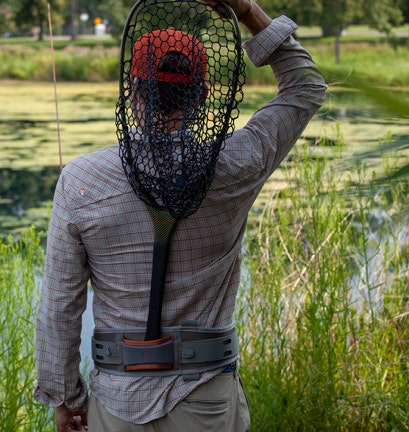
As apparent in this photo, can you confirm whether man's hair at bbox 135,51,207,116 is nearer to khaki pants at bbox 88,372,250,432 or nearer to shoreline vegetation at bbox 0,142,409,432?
khaki pants at bbox 88,372,250,432

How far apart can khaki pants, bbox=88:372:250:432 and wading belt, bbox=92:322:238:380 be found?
1.7 inches

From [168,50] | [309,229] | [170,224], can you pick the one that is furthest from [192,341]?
[309,229]

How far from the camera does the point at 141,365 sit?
146cm

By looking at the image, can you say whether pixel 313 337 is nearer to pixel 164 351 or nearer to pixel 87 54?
pixel 164 351

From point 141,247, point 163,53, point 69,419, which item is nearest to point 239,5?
point 163,53

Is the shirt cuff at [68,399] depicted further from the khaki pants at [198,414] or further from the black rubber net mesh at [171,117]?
the black rubber net mesh at [171,117]

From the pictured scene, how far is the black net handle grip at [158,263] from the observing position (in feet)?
4.72

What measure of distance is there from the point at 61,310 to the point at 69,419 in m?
0.26

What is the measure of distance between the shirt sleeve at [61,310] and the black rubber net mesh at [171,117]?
153 millimetres

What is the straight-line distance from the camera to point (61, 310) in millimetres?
1506

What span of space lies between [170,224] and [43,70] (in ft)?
47.4

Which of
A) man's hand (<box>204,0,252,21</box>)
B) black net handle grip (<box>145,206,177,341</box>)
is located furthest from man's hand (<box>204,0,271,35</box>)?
black net handle grip (<box>145,206,177,341</box>)

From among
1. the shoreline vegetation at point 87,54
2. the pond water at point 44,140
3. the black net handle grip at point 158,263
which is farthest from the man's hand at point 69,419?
the shoreline vegetation at point 87,54

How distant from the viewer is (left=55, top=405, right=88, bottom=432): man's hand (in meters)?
1.60
